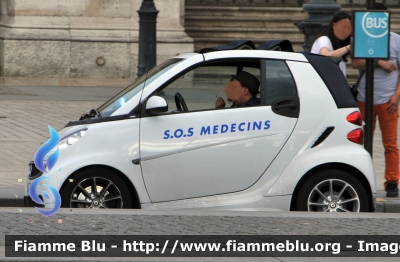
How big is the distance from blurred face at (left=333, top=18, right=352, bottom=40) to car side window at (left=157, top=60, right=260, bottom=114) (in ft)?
4.57

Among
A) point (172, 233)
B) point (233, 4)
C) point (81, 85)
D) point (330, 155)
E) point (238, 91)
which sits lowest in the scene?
point (172, 233)

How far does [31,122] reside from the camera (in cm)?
1330

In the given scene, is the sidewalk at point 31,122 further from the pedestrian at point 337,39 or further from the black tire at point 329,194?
the pedestrian at point 337,39

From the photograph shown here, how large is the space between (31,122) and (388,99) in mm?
6330

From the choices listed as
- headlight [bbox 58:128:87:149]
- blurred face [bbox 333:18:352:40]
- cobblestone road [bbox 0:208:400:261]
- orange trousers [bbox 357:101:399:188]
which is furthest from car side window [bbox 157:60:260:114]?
orange trousers [bbox 357:101:399:188]

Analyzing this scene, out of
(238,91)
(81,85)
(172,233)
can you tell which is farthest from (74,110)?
(172,233)

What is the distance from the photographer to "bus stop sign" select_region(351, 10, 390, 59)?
26.7ft

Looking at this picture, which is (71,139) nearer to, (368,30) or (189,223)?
(189,223)

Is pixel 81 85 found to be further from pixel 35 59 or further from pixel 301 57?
pixel 301 57

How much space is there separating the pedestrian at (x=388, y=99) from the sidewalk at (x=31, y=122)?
223mm

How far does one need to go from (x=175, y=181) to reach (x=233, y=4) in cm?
1612

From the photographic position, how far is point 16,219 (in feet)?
20.7

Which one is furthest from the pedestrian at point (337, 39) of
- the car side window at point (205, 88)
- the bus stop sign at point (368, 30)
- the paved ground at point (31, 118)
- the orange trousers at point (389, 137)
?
the paved ground at point (31, 118)

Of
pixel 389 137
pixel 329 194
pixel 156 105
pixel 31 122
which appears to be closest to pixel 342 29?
pixel 389 137
